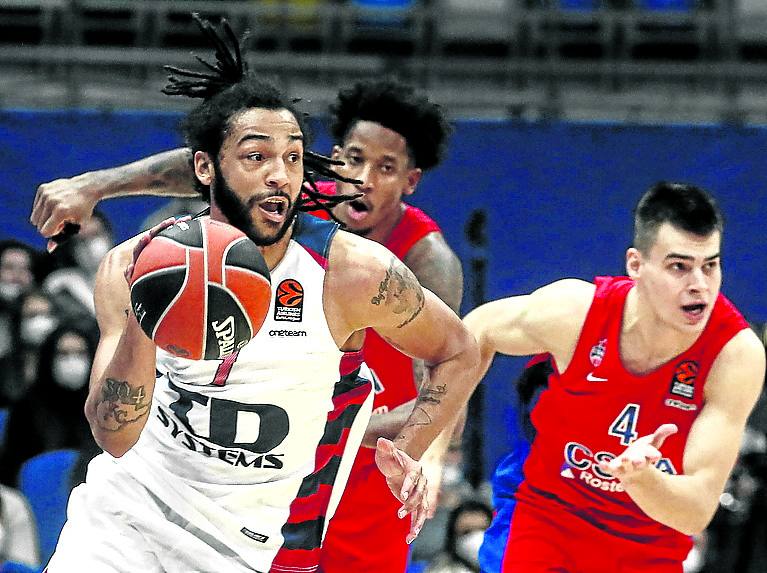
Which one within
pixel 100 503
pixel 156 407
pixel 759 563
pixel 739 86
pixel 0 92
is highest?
pixel 739 86

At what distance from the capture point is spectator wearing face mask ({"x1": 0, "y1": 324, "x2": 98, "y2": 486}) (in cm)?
855

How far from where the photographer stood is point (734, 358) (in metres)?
5.24

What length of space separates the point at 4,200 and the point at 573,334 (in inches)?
239

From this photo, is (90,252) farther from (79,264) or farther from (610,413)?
(610,413)

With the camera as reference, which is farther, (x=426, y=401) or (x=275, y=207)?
(x=426, y=401)

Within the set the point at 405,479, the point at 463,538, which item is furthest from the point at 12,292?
the point at 405,479

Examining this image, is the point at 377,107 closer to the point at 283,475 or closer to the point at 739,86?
the point at 283,475

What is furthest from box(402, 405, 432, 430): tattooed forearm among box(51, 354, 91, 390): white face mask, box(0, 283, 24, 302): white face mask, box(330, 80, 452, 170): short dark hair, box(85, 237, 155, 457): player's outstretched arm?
box(0, 283, 24, 302): white face mask

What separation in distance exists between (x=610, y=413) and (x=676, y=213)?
2.76 ft

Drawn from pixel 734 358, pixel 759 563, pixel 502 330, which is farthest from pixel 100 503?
pixel 759 563

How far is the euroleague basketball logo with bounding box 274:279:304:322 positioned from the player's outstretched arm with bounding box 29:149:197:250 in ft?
3.32

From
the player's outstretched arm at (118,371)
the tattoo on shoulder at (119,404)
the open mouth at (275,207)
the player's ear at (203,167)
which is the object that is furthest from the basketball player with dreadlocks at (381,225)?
the tattoo on shoulder at (119,404)

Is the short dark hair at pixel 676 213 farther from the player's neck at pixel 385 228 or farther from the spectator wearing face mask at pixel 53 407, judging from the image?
the spectator wearing face mask at pixel 53 407

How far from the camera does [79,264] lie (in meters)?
9.74
